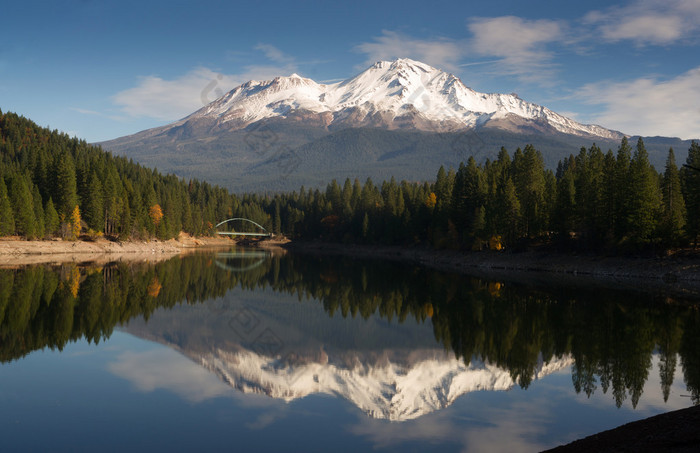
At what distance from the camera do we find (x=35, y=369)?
22.4 meters

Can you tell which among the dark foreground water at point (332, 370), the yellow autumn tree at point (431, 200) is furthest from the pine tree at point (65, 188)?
the yellow autumn tree at point (431, 200)

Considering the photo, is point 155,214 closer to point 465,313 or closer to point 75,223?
point 75,223

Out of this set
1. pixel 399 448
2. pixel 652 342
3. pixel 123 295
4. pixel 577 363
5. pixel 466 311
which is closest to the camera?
pixel 399 448

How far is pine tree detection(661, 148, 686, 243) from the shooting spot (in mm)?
63531

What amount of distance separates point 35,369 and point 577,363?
23.1 m

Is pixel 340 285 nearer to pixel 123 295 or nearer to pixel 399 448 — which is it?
pixel 123 295

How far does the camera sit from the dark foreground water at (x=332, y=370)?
1631 centimetres

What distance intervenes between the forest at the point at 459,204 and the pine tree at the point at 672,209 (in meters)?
0.15

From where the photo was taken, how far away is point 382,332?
34500mm

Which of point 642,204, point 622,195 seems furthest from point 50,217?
point 642,204

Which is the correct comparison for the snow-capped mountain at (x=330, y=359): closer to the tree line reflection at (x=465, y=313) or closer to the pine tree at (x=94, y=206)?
the tree line reflection at (x=465, y=313)

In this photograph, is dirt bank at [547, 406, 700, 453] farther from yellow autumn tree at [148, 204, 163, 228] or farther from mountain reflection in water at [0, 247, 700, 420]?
yellow autumn tree at [148, 204, 163, 228]

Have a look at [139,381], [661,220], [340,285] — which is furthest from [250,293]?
[661,220]

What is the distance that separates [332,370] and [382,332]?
10242 mm
